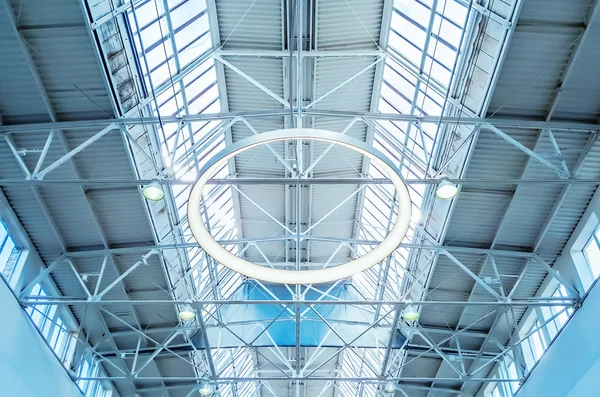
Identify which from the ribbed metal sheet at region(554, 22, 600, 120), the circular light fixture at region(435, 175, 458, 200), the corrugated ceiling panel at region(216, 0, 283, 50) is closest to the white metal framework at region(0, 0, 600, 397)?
the corrugated ceiling panel at region(216, 0, 283, 50)

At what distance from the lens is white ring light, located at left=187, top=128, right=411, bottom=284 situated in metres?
14.4

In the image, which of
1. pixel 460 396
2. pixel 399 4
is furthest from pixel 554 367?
pixel 399 4

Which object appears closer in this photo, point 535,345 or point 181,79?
point 181,79

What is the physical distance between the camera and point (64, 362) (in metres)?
28.7

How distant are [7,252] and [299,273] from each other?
13564 millimetres

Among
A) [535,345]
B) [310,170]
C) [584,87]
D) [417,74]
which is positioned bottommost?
[535,345]

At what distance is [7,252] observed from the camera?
23766mm

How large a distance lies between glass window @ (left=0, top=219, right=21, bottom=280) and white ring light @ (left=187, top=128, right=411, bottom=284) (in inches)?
436

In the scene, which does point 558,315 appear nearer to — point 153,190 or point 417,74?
point 417,74

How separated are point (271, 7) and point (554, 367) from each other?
19.7 metres

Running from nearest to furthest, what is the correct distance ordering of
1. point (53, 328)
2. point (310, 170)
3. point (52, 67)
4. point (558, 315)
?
point (52, 67) → point (558, 315) → point (310, 170) → point (53, 328)

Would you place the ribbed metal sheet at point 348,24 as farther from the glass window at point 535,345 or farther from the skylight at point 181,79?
the glass window at point 535,345

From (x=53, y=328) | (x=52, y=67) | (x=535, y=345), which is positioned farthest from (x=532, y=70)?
(x=53, y=328)

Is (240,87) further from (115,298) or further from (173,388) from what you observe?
(173,388)
